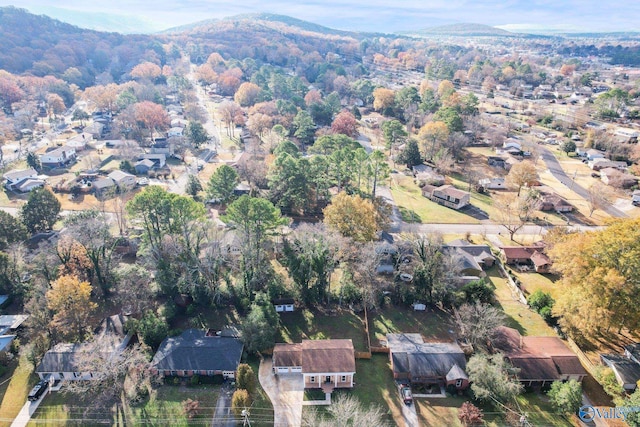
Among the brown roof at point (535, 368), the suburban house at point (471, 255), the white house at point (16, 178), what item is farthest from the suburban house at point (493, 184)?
the white house at point (16, 178)

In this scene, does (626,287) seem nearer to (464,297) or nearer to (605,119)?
(464,297)

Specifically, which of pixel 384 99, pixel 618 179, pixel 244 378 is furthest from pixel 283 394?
pixel 384 99

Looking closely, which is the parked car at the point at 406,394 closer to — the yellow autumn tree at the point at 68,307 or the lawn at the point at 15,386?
the yellow autumn tree at the point at 68,307

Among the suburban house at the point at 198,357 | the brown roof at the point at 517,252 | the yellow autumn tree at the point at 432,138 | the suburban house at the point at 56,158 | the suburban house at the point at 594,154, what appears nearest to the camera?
the suburban house at the point at 198,357

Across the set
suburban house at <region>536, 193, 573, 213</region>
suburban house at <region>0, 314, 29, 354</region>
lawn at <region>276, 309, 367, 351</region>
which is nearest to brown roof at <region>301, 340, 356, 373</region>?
lawn at <region>276, 309, 367, 351</region>

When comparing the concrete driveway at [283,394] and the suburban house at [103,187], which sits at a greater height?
the suburban house at [103,187]

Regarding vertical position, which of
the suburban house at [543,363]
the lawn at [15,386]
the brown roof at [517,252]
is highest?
the suburban house at [543,363]

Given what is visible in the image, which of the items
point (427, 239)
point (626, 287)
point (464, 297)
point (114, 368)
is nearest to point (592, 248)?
point (626, 287)
